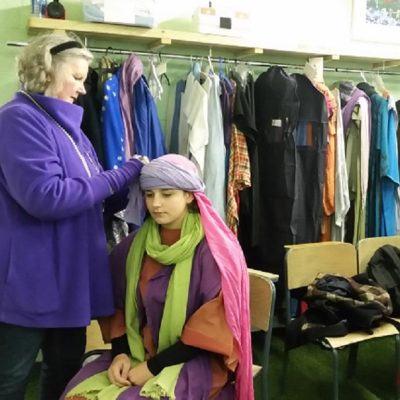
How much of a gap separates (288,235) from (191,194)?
127 centimetres

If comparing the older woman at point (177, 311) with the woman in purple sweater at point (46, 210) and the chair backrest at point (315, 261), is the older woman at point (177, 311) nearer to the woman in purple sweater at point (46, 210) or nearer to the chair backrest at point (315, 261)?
the woman in purple sweater at point (46, 210)

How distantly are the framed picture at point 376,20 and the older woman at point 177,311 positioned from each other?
89.3 inches

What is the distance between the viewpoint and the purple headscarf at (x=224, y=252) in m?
1.42

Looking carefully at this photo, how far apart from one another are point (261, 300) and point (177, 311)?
1.63 ft

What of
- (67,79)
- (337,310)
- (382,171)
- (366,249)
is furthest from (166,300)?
(382,171)

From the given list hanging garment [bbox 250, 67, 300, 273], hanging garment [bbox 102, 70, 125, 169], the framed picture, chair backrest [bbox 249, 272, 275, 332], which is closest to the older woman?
chair backrest [bbox 249, 272, 275, 332]

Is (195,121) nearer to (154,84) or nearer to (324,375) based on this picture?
(154,84)

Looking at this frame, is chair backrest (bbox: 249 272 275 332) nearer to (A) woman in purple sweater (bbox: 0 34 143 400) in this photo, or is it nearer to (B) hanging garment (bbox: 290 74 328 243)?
(A) woman in purple sweater (bbox: 0 34 143 400)

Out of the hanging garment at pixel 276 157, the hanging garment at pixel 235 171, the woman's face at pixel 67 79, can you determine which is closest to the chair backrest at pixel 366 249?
the hanging garment at pixel 276 157

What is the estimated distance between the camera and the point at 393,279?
2373 mm

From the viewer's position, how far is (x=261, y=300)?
5.99 ft

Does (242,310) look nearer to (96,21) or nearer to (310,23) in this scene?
(96,21)

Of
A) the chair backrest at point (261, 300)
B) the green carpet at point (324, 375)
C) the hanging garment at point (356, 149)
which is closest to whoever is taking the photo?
the chair backrest at point (261, 300)

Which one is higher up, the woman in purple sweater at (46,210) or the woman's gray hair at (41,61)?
the woman's gray hair at (41,61)
